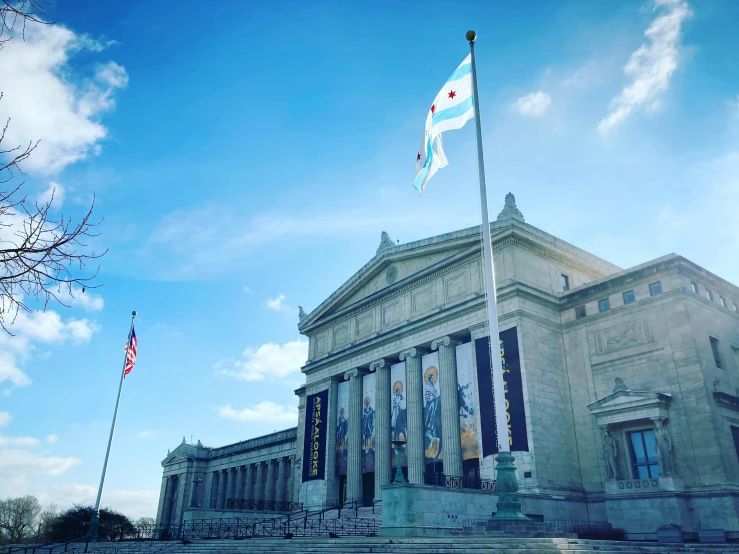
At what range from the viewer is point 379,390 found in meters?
45.6

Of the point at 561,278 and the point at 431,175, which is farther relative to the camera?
the point at 561,278

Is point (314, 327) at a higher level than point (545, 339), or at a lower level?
higher

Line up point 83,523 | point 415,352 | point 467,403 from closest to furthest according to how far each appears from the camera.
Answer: point 467,403, point 415,352, point 83,523

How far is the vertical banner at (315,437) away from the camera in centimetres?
4906

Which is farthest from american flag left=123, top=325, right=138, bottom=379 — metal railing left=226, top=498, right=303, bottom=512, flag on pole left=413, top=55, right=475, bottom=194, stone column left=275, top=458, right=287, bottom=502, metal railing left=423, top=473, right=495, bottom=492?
stone column left=275, top=458, right=287, bottom=502

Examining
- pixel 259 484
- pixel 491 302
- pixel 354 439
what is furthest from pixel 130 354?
pixel 259 484

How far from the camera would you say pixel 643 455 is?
1271 inches

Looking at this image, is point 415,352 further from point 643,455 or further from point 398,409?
point 643,455

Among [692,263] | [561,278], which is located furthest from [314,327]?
[692,263]

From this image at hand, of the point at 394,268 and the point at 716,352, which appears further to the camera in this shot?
the point at 394,268

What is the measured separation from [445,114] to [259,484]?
5520 cm

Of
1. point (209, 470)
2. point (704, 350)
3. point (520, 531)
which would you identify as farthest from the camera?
point (209, 470)

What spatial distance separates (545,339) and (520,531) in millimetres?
20438

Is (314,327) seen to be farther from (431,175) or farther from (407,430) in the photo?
(431,175)
